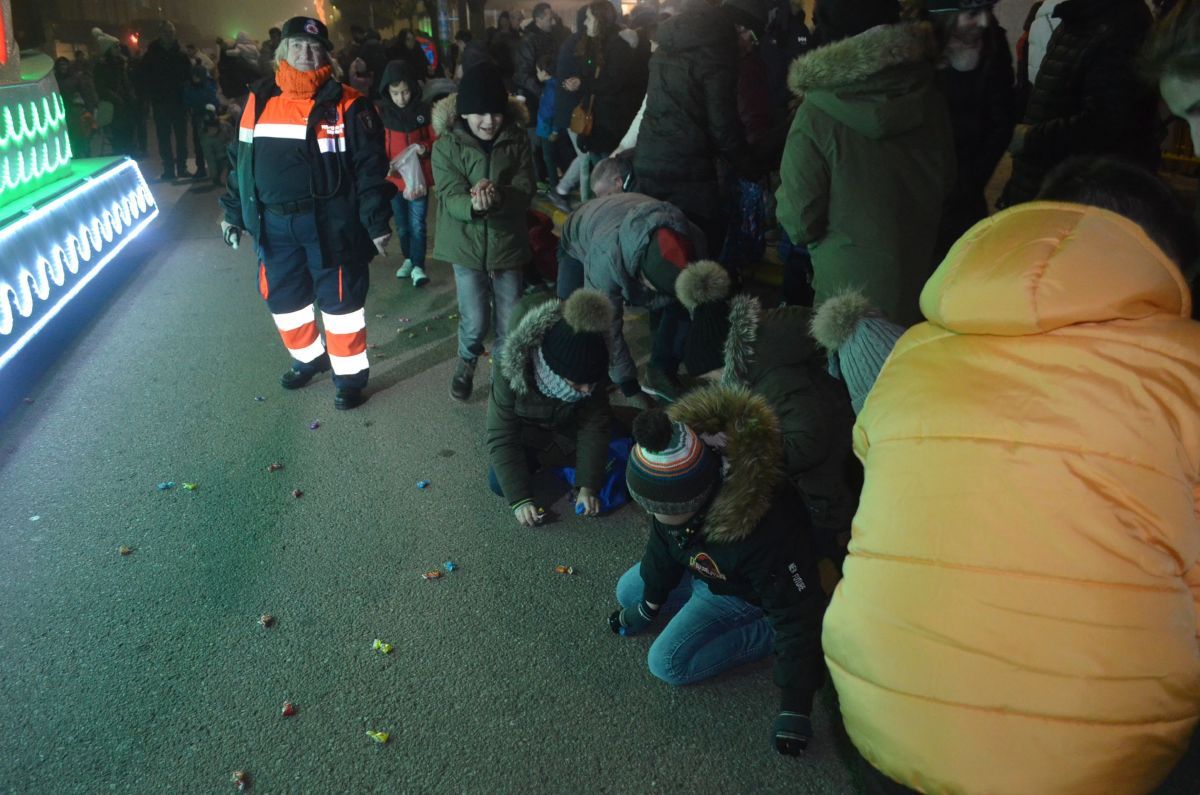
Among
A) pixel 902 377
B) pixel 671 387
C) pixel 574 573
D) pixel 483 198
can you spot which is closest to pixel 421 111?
pixel 483 198

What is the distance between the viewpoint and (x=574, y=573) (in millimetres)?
3447

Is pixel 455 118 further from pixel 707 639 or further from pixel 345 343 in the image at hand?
pixel 707 639

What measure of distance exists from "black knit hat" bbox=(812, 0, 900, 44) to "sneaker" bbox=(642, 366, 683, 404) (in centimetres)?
210

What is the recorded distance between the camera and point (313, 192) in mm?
4566

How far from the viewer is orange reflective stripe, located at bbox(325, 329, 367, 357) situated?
4.89 metres

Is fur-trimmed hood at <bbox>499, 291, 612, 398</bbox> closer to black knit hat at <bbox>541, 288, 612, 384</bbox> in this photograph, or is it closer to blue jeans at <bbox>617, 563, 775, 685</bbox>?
black knit hat at <bbox>541, 288, 612, 384</bbox>

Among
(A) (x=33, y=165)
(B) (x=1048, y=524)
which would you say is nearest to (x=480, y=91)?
(B) (x=1048, y=524)

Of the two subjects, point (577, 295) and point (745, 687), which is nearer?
point (745, 687)

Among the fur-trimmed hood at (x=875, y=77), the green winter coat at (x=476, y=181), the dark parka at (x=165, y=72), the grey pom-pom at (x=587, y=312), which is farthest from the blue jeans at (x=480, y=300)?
the dark parka at (x=165, y=72)

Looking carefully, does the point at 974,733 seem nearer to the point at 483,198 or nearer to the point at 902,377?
the point at 902,377

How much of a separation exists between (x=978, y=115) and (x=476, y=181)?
2.79 meters

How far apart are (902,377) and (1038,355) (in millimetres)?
253

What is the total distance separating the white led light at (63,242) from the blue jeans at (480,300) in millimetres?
2713

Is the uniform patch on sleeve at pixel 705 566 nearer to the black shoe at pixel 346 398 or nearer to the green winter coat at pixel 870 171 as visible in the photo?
the green winter coat at pixel 870 171
